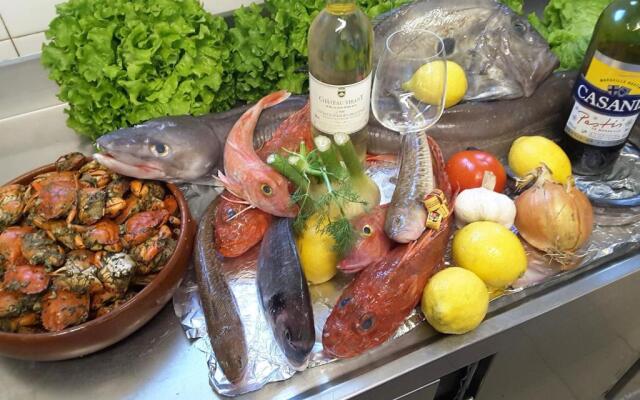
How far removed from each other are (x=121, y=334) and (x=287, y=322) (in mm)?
264

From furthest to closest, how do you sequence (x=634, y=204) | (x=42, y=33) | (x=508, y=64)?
(x=42, y=33) → (x=508, y=64) → (x=634, y=204)

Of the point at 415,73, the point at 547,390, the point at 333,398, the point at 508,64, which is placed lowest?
the point at 547,390

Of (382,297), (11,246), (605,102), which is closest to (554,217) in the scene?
(605,102)

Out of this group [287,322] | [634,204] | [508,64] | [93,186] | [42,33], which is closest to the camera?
[287,322]

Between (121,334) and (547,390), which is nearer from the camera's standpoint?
(121,334)

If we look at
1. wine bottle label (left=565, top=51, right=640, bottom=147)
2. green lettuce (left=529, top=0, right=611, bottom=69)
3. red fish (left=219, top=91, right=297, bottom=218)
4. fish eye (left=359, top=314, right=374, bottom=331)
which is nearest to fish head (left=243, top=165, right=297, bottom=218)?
red fish (left=219, top=91, right=297, bottom=218)

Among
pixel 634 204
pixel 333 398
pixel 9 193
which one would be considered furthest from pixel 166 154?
pixel 634 204

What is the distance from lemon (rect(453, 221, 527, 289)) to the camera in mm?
854

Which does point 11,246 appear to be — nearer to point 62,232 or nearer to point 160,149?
point 62,232

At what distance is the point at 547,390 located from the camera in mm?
1273

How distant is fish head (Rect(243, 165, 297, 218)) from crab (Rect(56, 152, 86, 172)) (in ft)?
1.04

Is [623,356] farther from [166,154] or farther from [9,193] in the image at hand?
[9,193]

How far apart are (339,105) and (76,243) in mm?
488

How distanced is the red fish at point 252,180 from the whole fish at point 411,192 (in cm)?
A: 18
